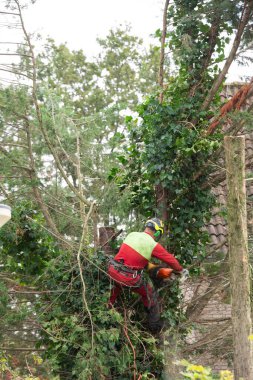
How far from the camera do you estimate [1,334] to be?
10516 mm

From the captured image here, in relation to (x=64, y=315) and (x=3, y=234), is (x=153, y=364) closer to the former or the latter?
(x=64, y=315)

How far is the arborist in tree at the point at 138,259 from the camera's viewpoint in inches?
351

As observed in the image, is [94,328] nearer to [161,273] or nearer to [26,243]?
[161,273]

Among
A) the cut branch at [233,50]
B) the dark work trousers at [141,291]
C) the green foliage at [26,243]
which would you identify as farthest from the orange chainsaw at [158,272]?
the cut branch at [233,50]

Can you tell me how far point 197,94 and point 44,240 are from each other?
3.10 m

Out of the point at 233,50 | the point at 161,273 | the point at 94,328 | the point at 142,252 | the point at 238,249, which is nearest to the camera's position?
the point at 238,249

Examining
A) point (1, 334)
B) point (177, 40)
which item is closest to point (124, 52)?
point (177, 40)

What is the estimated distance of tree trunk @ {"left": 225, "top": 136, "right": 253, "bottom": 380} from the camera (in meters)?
7.50

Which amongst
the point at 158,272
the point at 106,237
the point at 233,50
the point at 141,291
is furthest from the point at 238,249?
the point at 233,50

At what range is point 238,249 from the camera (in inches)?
304

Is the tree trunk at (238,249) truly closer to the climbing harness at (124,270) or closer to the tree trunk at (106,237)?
the climbing harness at (124,270)

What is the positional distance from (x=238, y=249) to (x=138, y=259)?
1.66 m

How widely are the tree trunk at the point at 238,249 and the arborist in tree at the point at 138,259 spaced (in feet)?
4.34

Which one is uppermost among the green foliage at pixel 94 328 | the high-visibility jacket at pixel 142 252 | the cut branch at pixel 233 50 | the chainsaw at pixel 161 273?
the cut branch at pixel 233 50
